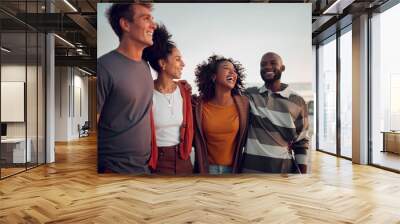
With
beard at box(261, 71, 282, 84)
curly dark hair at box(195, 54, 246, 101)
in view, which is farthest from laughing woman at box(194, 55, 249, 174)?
beard at box(261, 71, 282, 84)

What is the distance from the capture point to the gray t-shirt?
6.48 m

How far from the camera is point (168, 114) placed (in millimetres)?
6598

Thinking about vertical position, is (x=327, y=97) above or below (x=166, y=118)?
above

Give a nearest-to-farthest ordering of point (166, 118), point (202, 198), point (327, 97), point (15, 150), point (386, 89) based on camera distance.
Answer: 1. point (202, 198)
2. point (166, 118)
3. point (15, 150)
4. point (386, 89)
5. point (327, 97)

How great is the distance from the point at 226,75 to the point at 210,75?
0.28 metres

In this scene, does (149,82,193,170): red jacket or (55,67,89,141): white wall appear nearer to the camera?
A: (149,82,193,170): red jacket

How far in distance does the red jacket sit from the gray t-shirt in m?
0.09

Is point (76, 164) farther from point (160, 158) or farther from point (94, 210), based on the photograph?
point (94, 210)

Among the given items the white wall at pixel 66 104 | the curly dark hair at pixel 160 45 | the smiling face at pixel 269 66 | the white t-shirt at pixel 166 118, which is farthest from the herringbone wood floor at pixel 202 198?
the white wall at pixel 66 104

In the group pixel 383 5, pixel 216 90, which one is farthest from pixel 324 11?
pixel 216 90

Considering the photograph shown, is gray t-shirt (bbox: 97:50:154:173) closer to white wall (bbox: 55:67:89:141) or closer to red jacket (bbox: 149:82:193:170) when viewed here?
red jacket (bbox: 149:82:193:170)

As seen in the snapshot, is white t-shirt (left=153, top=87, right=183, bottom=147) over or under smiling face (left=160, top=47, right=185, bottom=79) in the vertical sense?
under

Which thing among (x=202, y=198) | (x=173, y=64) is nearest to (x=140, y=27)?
(x=173, y=64)

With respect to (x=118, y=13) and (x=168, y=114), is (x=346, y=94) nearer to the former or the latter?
(x=168, y=114)
